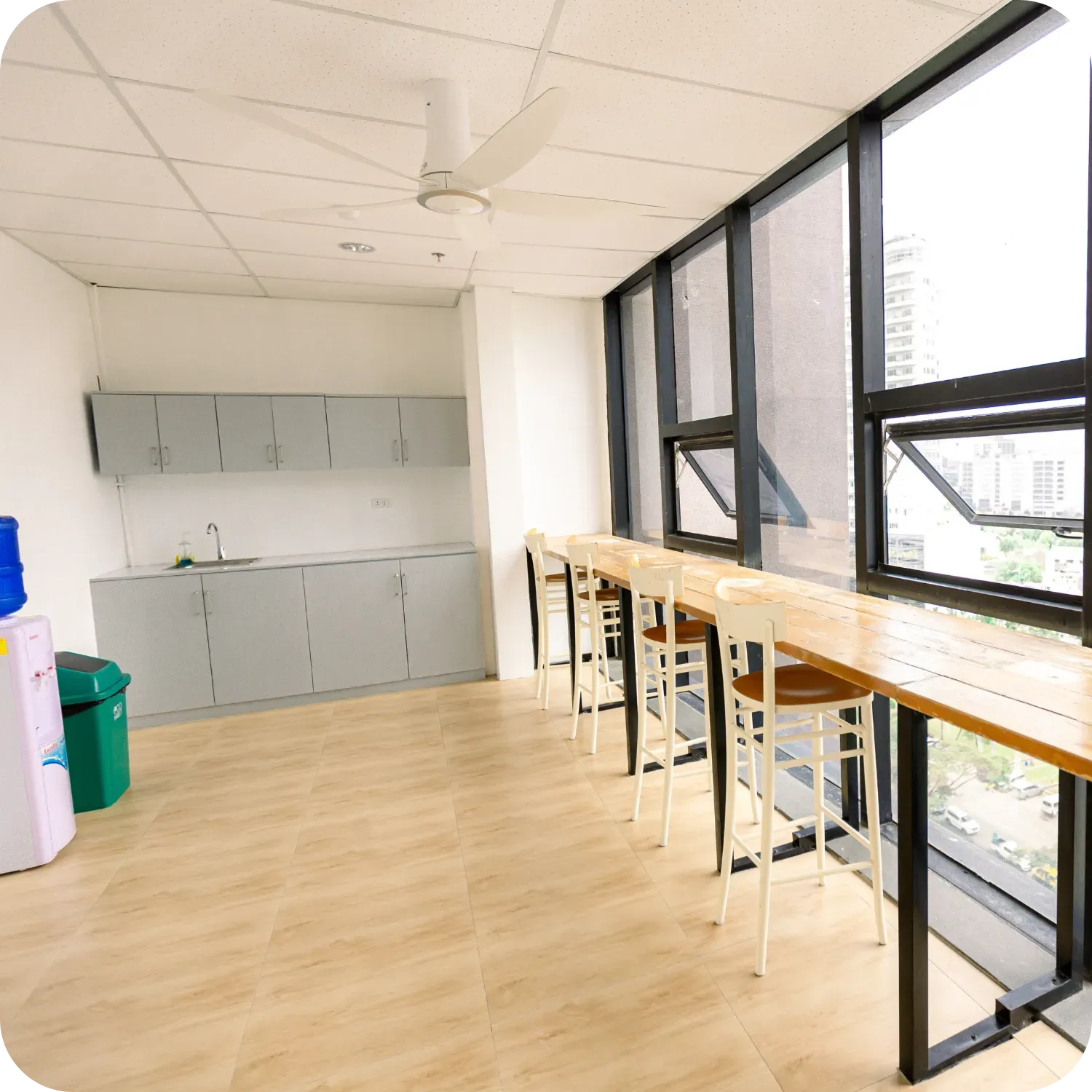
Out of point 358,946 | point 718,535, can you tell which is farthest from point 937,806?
point 358,946

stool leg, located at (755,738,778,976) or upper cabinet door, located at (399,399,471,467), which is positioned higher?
upper cabinet door, located at (399,399,471,467)

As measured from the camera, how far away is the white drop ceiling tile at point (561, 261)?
388 cm

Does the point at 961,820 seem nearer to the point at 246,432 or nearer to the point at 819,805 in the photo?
the point at 819,805

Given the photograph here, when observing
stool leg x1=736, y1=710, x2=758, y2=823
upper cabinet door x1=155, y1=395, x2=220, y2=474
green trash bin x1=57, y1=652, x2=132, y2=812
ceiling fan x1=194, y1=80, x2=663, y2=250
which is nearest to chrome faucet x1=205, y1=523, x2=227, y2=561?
upper cabinet door x1=155, y1=395, x2=220, y2=474

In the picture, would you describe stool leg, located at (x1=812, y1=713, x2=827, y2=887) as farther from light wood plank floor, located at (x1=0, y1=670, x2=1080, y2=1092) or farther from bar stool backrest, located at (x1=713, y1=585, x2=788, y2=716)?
bar stool backrest, located at (x1=713, y1=585, x2=788, y2=716)

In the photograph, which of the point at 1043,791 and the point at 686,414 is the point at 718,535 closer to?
the point at 686,414

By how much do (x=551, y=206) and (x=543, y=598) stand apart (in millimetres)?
2258

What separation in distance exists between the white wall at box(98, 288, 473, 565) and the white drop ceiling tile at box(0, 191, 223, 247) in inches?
44.3

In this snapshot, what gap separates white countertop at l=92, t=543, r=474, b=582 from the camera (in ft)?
13.5

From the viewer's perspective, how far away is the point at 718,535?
155 inches

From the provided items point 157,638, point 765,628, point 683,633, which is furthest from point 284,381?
point 765,628

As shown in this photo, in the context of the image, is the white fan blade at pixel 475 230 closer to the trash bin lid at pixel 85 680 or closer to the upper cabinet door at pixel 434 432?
the upper cabinet door at pixel 434 432

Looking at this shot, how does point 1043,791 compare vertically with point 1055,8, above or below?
below

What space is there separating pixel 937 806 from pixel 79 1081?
112 inches
